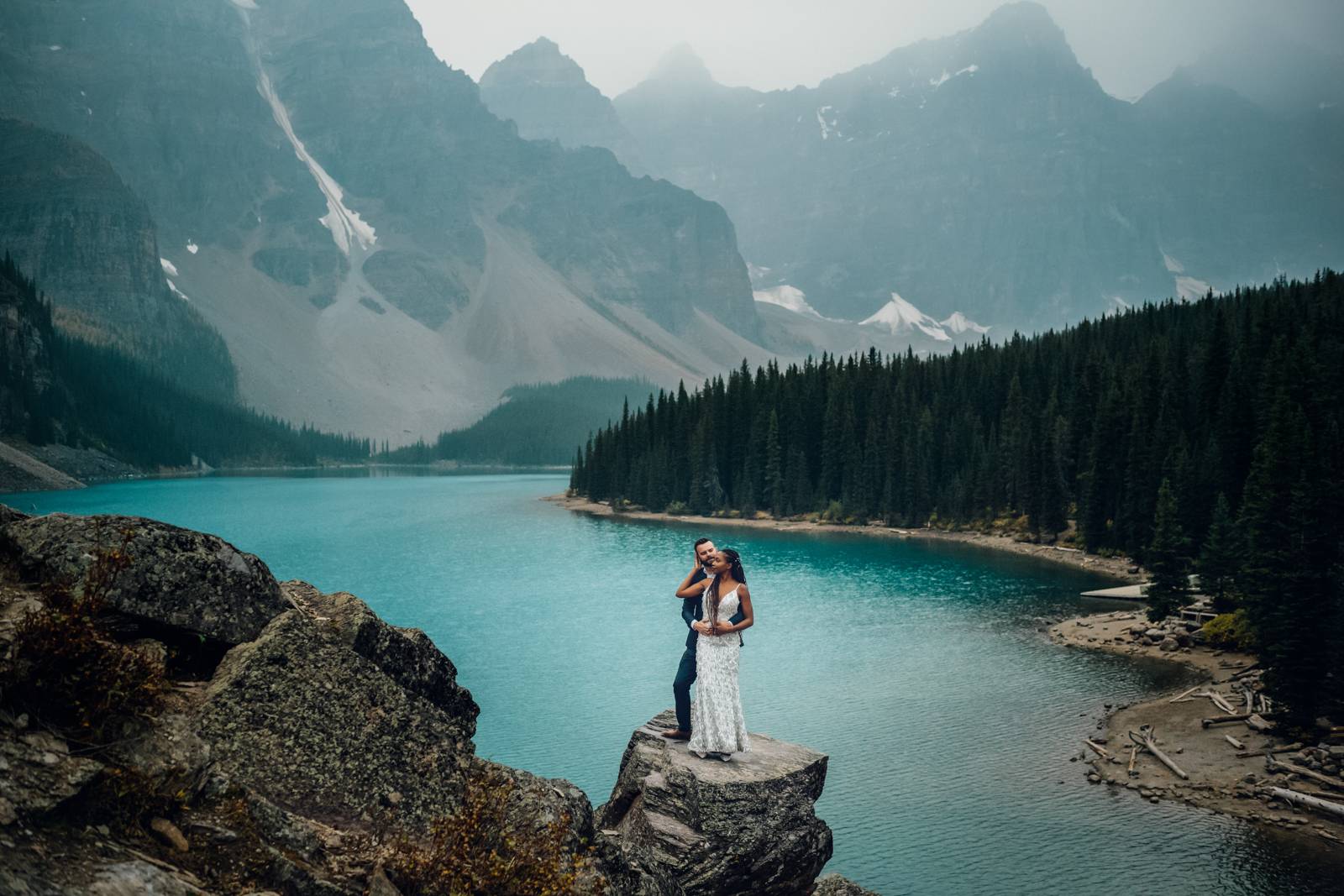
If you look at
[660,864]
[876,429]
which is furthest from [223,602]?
[876,429]

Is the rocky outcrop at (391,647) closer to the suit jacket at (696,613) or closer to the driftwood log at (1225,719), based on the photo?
the suit jacket at (696,613)

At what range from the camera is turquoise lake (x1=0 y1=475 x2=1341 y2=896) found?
22625mm

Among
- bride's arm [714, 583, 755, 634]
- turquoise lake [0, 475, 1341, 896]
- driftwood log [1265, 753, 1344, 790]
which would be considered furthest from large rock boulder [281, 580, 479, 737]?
driftwood log [1265, 753, 1344, 790]

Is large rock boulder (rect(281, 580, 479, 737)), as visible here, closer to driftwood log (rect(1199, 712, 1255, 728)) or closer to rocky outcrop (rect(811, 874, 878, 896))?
rocky outcrop (rect(811, 874, 878, 896))

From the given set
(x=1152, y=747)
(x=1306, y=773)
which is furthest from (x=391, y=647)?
(x=1152, y=747)

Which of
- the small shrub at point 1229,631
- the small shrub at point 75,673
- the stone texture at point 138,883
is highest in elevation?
the small shrub at point 75,673

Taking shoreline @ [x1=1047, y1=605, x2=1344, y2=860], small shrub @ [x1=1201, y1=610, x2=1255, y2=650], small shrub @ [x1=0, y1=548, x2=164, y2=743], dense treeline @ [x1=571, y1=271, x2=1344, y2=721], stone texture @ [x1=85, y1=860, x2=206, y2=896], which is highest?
dense treeline @ [x1=571, y1=271, x2=1344, y2=721]

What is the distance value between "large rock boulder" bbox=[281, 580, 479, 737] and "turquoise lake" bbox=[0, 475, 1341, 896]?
14.8 m

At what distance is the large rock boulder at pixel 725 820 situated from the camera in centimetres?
1301

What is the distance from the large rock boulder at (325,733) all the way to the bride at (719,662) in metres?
5.21

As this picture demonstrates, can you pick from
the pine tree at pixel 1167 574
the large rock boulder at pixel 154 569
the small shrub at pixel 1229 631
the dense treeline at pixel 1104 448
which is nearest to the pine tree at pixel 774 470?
the dense treeline at pixel 1104 448

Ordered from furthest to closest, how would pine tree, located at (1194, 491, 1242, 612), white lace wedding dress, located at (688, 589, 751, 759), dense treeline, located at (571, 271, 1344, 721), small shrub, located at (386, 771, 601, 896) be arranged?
pine tree, located at (1194, 491, 1242, 612) < dense treeline, located at (571, 271, 1344, 721) < white lace wedding dress, located at (688, 589, 751, 759) < small shrub, located at (386, 771, 601, 896)

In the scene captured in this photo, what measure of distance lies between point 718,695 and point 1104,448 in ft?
254

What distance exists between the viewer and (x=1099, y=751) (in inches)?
1147
